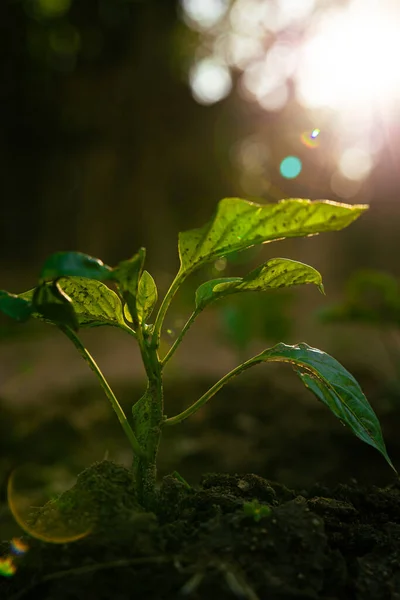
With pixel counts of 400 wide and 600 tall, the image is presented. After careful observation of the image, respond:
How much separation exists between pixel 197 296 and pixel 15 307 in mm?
285

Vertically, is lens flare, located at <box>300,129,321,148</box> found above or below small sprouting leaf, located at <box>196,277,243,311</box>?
above

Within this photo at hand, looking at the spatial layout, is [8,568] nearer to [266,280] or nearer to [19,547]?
[19,547]

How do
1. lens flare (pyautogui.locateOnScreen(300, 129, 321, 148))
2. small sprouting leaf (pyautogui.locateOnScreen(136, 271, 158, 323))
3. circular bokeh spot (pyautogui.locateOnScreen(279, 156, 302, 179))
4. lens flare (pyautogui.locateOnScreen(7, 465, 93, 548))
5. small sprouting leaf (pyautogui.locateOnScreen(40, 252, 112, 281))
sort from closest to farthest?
1. small sprouting leaf (pyautogui.locateOnScreen(40, 252, 112, 281))
2. lens flare (pyautogui.locateOnScreen(7, 465, 93, 548))
3. small sprouting leaf (pyautogui.locateOnScreen(136, 271, 158, 323))
4. lens flare (pyautogui.locateOnScreen(300, 129, 321, 148))
5. circular bokeh spot (pyautogui.locateOnScreen(279, 156, 302, 179))

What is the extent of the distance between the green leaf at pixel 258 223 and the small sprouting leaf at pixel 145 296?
0.10m

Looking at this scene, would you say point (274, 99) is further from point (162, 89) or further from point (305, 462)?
point (305, 462)

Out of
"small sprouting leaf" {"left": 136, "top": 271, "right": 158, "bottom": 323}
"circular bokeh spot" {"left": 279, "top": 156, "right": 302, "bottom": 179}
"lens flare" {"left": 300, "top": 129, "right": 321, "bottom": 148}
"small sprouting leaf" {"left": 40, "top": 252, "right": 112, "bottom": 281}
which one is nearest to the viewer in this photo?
"small sprouting leaf" {"left": 40, "top": 252, "right": 112, "bottom": 281}

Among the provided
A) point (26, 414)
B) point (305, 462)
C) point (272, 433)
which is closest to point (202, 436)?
point (272, 433)

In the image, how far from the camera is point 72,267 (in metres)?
0.70

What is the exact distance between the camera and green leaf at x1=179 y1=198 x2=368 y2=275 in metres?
0.79

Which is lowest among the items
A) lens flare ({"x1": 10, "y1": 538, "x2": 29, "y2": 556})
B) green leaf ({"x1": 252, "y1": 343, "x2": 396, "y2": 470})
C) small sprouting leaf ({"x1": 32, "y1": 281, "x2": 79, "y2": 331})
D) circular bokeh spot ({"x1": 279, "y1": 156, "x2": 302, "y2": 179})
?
lens flare ({"x1": 10, "y1": 538, "x2": 29, "y2": 556})

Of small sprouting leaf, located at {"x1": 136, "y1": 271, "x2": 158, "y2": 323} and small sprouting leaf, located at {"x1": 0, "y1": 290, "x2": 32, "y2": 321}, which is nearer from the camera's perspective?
small sprouting leaf, located at {"x1": 0, "y1": 290, "x2": 32, "y2": 321}

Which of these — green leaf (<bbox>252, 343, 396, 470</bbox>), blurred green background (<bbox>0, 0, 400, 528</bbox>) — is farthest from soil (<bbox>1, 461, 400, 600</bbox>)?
blurred green background (<bbox>0, 0, 400, 528</bbox>)

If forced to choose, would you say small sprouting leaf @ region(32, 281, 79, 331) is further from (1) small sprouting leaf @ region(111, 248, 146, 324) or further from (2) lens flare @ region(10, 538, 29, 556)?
(2) lens flare @ region(10, 538, 29, 556)

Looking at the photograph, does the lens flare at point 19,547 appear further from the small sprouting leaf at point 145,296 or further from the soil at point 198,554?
the small sprouting leaf at point 145,296
